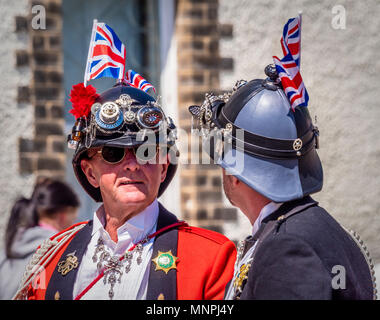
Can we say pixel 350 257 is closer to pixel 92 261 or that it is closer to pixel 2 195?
pixel 92 261

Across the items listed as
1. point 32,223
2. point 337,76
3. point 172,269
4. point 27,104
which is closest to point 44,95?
point 27,104

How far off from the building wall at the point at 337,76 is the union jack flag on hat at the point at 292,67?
3.11m

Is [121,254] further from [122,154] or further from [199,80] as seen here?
[199,80]

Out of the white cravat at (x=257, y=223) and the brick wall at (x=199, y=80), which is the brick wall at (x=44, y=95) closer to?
the brick wall at (x=199, y=80)

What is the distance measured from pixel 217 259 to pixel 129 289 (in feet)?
1.60

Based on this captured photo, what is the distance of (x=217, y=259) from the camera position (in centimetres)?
327

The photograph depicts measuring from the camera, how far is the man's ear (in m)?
3.58

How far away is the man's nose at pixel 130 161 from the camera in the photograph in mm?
3363

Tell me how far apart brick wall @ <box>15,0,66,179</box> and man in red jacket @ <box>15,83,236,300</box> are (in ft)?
7.27

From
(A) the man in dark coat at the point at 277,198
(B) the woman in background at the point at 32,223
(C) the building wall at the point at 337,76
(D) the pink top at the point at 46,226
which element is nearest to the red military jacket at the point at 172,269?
(A) the man in dark coat at the point at 277,198

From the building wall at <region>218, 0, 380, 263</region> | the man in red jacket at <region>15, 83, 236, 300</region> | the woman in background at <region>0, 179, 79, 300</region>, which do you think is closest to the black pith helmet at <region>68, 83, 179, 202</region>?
the man in red jacket at <region>15, 83, 236, 300</region>

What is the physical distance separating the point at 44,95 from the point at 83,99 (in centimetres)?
242

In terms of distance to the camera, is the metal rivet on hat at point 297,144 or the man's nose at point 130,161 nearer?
the metal rivet on hat at point 297,144

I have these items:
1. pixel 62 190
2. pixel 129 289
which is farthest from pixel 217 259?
pixel 62 190
